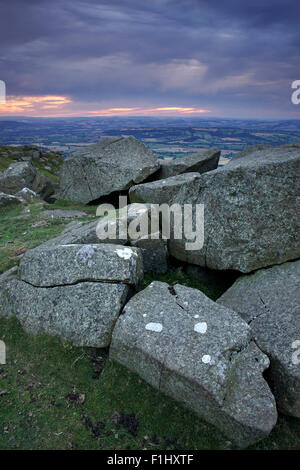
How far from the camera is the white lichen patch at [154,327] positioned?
30.8 feet

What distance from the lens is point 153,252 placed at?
1327cm

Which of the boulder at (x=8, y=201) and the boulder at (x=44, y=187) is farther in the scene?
the boulder at (x=44, y=187)

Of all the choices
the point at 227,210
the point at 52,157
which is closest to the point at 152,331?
the point at 227,210

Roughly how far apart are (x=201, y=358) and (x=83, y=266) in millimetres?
5283

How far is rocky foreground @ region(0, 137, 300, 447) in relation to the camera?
8.22m

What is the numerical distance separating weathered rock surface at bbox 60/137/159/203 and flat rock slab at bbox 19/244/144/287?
13.2 m

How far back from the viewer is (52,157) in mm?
103938

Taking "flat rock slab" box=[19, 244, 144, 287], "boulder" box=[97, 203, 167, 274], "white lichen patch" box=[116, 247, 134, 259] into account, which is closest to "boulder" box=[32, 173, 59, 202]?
"boulder" box=[97, 203, 167, 274]

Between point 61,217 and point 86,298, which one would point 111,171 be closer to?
point 61,217
